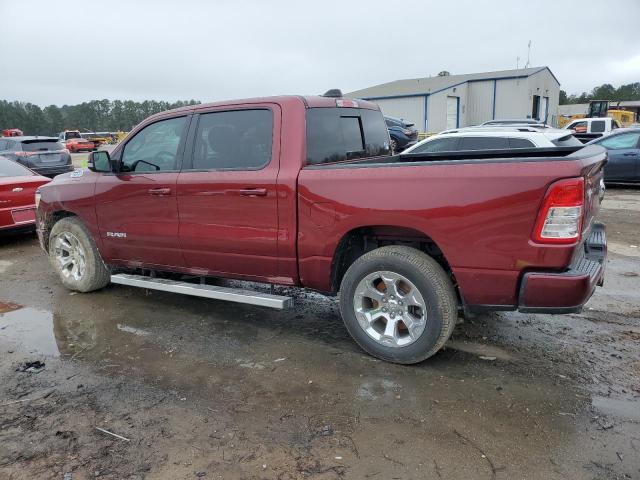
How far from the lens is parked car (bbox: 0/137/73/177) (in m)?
14.8

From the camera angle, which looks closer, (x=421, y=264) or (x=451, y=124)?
(x=421, y=264)

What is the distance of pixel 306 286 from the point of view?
406cm

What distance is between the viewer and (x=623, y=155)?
12320mm

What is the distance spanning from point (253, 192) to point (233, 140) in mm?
582

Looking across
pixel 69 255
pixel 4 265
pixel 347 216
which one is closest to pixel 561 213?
pixel 347 216

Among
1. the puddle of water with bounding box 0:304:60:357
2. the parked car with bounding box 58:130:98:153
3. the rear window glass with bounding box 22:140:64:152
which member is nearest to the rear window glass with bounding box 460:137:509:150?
the puddle of water with bounding box 0:304:60:357

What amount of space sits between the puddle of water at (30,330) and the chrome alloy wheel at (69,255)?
583 millimetres

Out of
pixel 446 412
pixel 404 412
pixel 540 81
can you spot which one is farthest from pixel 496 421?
pixel 540 81

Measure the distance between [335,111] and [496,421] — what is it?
2698mm

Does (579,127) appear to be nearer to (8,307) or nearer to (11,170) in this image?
(11,170)

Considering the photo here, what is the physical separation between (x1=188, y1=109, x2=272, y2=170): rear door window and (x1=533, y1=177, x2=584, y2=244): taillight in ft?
6.72

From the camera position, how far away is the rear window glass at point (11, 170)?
8395mm

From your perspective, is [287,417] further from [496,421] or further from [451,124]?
[451,124]

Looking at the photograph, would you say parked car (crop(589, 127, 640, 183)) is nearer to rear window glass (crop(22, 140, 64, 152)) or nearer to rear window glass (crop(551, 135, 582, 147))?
rear window glass (crop(551, 135, 582, 147))
